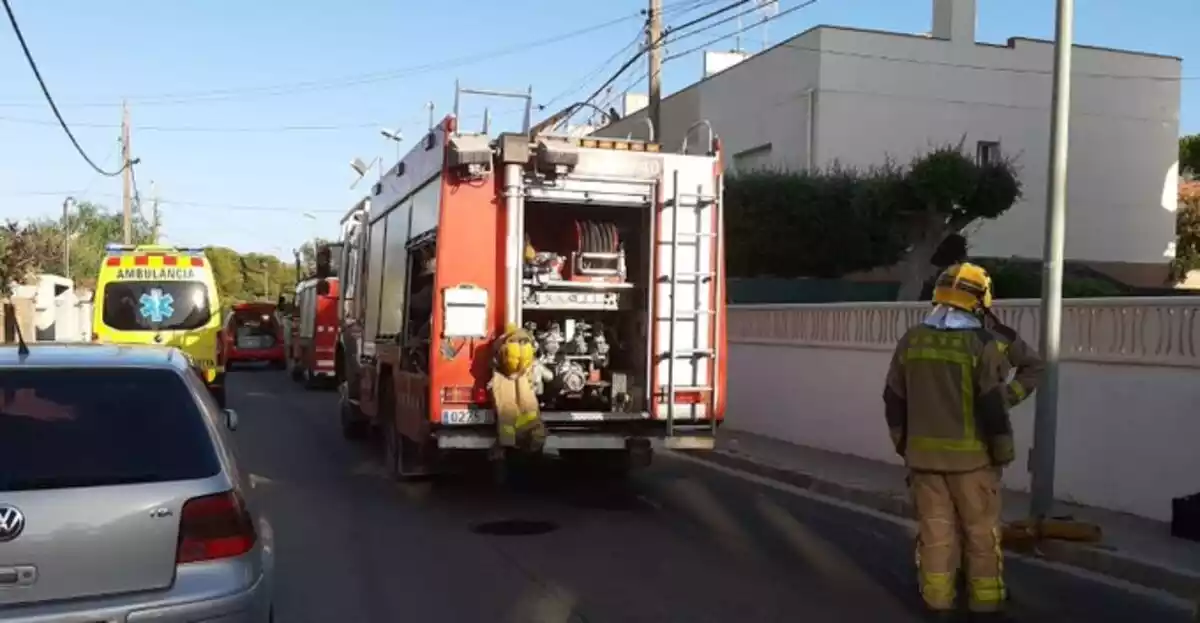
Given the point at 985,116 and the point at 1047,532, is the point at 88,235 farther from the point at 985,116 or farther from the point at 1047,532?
the point at 1047,532

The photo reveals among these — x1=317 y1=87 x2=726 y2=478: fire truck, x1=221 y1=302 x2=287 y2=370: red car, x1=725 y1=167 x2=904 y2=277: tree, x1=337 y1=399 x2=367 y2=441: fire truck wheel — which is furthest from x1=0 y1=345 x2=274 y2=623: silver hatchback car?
x1=221 y1=302 x2=287 y2=370: red car

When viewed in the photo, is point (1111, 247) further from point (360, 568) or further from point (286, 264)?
point (286, 264)

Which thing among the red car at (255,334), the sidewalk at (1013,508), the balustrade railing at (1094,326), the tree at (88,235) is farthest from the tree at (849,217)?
the tree at (88,235)

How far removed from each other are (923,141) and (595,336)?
17.6 m

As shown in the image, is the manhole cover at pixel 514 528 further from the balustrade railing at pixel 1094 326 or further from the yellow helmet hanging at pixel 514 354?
the balustrade railing at pixel 1094 326

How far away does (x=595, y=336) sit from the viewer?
1032cm

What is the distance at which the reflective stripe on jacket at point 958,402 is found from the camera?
229 inches

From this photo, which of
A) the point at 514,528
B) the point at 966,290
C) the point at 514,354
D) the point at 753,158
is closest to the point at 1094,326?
the point at 966,290

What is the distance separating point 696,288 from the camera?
385 inches

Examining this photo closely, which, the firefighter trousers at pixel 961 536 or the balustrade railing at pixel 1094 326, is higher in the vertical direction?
the balustrade railing at pixel 1094 326

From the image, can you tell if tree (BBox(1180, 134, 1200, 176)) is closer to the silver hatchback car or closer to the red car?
the red car

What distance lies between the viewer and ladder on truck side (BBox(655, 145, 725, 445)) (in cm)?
968

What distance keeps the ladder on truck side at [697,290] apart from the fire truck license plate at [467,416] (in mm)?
1489

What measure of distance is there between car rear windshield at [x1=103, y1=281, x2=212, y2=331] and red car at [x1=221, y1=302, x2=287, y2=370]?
16357 millimetres
